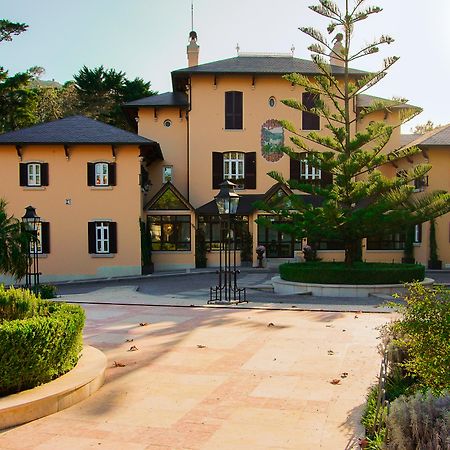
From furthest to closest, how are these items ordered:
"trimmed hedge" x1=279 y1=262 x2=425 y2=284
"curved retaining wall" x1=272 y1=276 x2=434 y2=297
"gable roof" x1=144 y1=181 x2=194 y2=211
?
"gable roof" x1=144 y1=181 x2=194 y2=211, "trimmed hedge" x1=279 y1=262 x2=425 y2=284, "curved retaining wall" x1=272 y1=276 x2=434 y2=297

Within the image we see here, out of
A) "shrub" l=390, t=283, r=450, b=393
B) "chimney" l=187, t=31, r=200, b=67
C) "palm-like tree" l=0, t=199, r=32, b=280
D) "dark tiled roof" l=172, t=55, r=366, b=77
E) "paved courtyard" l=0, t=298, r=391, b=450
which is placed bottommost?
"paved courtyard" l=0, t=298, r=391, b=450

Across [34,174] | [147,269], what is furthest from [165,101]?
[147,269]

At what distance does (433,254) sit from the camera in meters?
25.4

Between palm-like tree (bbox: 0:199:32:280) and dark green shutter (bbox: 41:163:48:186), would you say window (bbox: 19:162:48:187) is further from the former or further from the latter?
palm-like tree (bbox: 0:199:32:280)

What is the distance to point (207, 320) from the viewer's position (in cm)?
1112

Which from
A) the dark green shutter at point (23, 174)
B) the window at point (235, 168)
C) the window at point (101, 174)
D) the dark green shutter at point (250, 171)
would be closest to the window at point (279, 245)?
the dark green shutter at point (250, 171)

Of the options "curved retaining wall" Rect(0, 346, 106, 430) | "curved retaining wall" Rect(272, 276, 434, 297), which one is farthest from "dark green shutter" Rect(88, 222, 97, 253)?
"curved retaining wall" Rect(0, 346, 106, 430)

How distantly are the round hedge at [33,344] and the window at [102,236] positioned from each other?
57.2 feet

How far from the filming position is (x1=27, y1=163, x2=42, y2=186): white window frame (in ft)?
79.2

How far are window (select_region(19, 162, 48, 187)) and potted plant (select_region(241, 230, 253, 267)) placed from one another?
9767 mm

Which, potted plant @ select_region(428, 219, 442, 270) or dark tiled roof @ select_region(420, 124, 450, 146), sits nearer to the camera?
dark tiled roof @ select_region(420, 124, 450, 146)

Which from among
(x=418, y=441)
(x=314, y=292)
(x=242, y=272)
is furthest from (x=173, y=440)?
(x=242, y=272)

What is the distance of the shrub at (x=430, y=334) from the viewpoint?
4.45 meters

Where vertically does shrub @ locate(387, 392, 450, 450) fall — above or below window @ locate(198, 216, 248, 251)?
below
